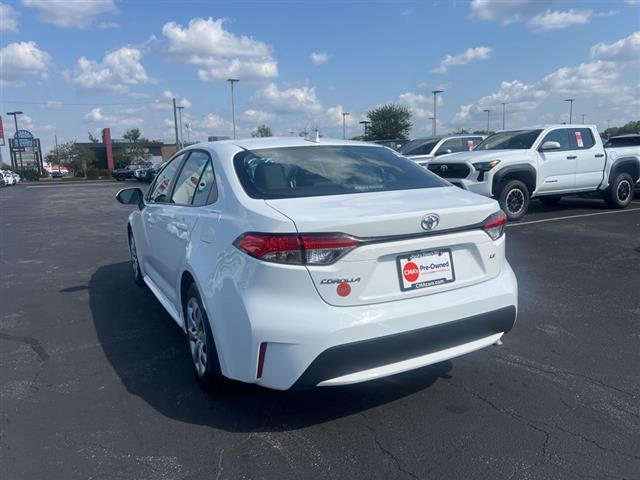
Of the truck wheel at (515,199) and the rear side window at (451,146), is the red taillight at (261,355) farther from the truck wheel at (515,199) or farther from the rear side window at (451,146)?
the rear side window at (451,146)

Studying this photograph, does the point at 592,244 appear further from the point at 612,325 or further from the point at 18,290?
the point at 18,290

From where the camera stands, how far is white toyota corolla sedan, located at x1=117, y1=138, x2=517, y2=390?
9.21ft

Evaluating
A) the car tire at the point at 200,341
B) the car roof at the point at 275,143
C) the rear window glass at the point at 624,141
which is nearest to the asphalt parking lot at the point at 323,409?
the car tire at the point at 200,341

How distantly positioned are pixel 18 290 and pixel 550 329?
19.4 feet

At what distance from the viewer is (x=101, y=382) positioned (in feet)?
12.5

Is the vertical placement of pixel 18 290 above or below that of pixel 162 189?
below

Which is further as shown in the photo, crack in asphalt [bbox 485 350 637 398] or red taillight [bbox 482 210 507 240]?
crack in asphalt [bbox 485 350 637 398]

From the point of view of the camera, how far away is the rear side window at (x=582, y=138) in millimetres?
11594

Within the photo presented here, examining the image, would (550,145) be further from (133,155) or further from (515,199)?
(133,155)

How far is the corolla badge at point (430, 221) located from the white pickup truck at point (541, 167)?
25.3ft

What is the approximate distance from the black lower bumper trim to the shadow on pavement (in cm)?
54

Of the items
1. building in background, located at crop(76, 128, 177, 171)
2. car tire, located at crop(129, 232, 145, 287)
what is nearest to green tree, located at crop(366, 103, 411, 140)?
building in background, located at crop(76, 128, 177, 171)

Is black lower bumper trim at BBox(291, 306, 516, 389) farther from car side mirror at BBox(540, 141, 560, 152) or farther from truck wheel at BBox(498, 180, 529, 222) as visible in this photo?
car side mirror at BBox(540, 141, 560, 152)

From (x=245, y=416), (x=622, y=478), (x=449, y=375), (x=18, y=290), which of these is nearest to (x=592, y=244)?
(x=449, y=375)
